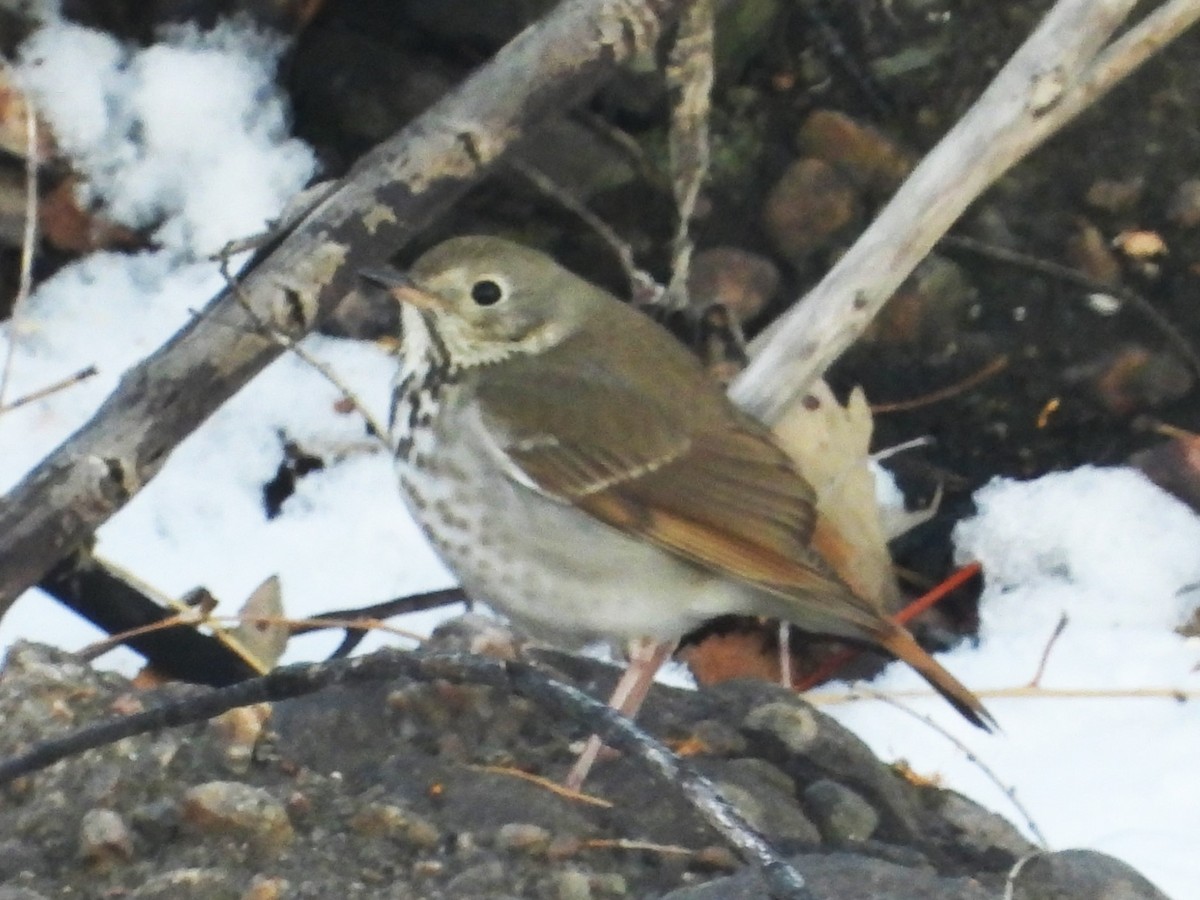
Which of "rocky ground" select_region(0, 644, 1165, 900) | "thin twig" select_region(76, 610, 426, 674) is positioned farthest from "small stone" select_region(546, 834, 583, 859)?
"thin twig" select_region(76, 610, 426, 674)

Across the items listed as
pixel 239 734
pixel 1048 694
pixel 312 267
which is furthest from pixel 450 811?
pixel 1048 694

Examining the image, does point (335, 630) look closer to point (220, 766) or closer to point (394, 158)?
point (394, 158)

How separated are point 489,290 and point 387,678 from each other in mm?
1006

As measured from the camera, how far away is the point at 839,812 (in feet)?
6.63

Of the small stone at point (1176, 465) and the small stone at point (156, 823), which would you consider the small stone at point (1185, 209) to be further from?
the small stone at point (156, 823)

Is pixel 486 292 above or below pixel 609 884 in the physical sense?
above

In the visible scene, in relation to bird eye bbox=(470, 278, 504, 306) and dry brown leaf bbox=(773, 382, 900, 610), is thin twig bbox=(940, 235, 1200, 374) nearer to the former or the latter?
dry brown leaf bbox=(773, 382, 900, 610)

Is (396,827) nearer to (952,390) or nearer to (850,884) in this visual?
(850,884)

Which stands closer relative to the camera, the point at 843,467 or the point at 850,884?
the point at 850,884

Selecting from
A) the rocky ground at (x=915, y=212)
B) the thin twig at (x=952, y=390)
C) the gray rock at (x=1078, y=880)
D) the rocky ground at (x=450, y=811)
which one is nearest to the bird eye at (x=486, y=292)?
the rocky ground at (x=450, y=811)

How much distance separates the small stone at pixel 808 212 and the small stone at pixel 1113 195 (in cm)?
50

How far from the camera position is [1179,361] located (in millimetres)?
3730

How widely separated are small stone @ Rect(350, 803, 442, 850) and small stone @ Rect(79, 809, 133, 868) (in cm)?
22

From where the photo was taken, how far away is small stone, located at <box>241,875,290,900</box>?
64.7 inches
